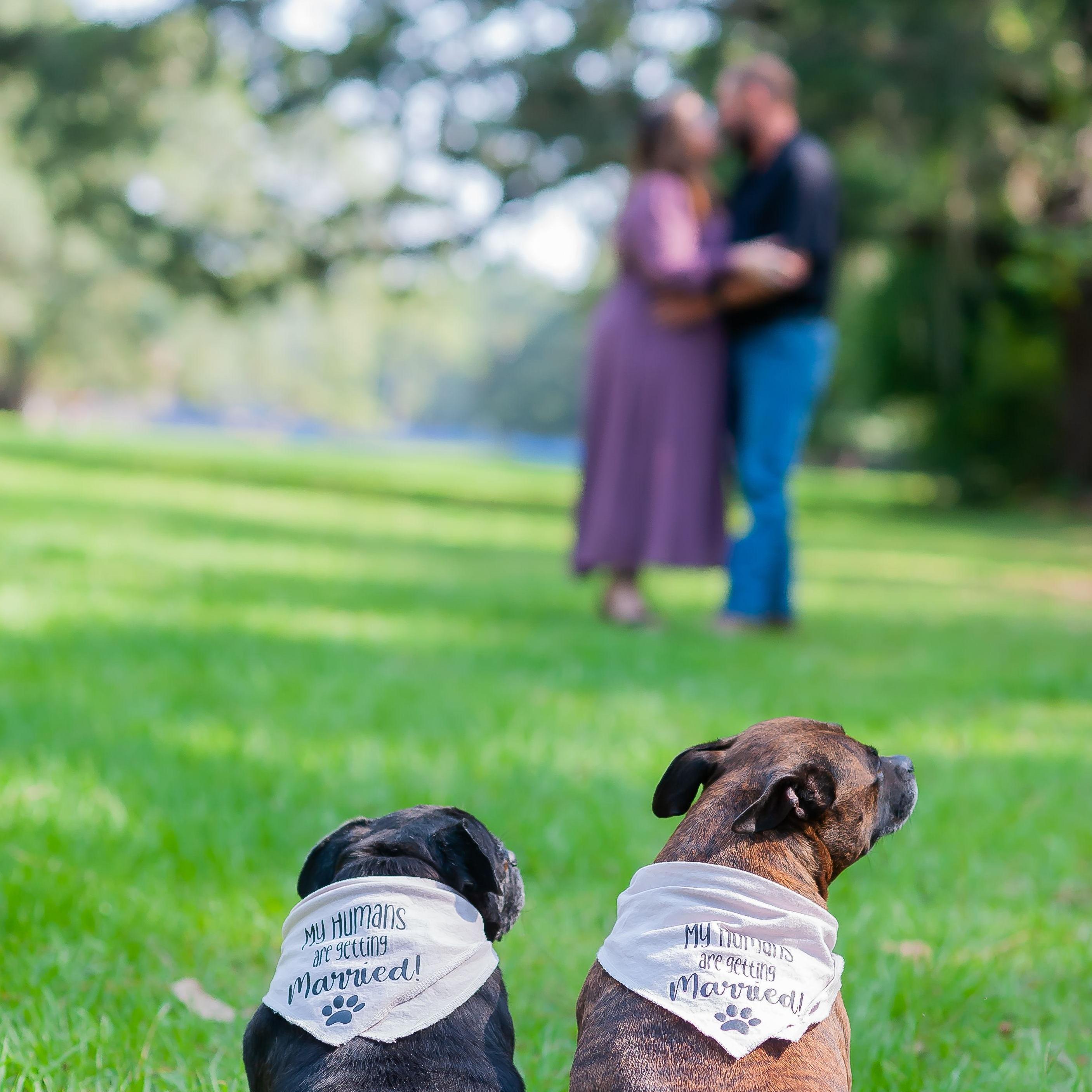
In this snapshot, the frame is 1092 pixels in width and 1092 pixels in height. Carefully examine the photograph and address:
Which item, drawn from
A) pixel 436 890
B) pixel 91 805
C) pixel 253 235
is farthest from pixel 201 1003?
pixel 253 235

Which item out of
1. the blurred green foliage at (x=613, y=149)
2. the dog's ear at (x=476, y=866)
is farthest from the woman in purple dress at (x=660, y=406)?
the blurred green foliage at (x=613, y=149)

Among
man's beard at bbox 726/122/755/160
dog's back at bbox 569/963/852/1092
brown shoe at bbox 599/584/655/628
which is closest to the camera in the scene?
dog's back at bbox 569/963/852/1092

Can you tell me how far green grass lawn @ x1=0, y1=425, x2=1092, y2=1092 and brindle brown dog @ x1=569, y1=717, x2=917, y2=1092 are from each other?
514 millimetres

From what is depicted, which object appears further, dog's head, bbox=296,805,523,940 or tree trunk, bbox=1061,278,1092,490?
tree trunk, bbox=1061,278,1092,490

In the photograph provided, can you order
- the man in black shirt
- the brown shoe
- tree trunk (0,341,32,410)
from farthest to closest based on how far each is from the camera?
1. tree trunk (0,341,32,410)
2. the brown shoe
3. the man in black shirt

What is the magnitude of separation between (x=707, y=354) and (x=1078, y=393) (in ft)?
59.3

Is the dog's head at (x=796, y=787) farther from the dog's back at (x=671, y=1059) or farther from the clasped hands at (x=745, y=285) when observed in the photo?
the clasped hands at (x=745, y=285)

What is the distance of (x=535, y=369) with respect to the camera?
87750 millimetres

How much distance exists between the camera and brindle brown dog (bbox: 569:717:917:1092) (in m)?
1.63

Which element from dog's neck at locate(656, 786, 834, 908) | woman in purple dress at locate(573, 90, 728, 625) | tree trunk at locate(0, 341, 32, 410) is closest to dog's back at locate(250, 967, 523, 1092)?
dog's neck at locate(656, 786, 834, 908)

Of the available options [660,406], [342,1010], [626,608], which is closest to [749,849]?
[342,1010]

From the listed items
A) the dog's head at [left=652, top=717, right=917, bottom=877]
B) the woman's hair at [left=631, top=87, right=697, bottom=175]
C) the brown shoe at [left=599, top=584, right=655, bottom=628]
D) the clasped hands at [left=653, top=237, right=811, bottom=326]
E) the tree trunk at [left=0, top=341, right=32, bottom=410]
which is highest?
the woman's hair at [left=631, top=87, right=697, bottom=175]

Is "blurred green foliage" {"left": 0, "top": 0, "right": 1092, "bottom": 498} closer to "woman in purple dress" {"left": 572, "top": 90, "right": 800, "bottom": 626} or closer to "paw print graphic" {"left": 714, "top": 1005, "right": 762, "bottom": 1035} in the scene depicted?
"woman in purple dress" {"left": 572, "top": 90, "right": 800, "bottom": 626}

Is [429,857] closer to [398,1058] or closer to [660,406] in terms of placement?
[398,1058]
